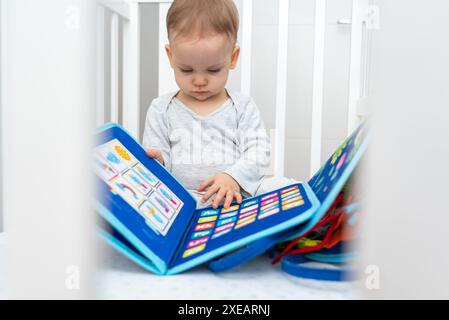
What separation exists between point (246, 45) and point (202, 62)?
0.33m

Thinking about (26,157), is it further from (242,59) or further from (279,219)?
(242,59)

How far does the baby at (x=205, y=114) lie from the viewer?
82 cm

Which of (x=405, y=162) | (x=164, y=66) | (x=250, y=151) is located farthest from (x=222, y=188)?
(x=164, y=66)

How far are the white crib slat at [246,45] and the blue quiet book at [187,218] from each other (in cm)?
50

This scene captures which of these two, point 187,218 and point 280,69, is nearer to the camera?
point 187,218

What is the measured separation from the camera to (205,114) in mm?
921

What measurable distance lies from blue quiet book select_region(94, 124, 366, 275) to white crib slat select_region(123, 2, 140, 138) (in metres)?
0.43

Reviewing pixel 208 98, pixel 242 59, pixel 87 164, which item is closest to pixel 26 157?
pixel 87 164

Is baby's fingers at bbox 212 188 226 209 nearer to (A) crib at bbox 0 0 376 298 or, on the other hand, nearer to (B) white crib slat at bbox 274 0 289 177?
(A) crib at bbox 0 0 376 298

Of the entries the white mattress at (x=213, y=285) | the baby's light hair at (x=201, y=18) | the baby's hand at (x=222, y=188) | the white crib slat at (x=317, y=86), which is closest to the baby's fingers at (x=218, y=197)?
the baby's hand at (x=222, y=188)

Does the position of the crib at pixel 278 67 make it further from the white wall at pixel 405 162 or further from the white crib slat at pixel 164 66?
the white wall at pixel 405 162

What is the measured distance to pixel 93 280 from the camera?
0.98 ft

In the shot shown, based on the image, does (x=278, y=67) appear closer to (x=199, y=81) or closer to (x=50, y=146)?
(x=199, y=81)
